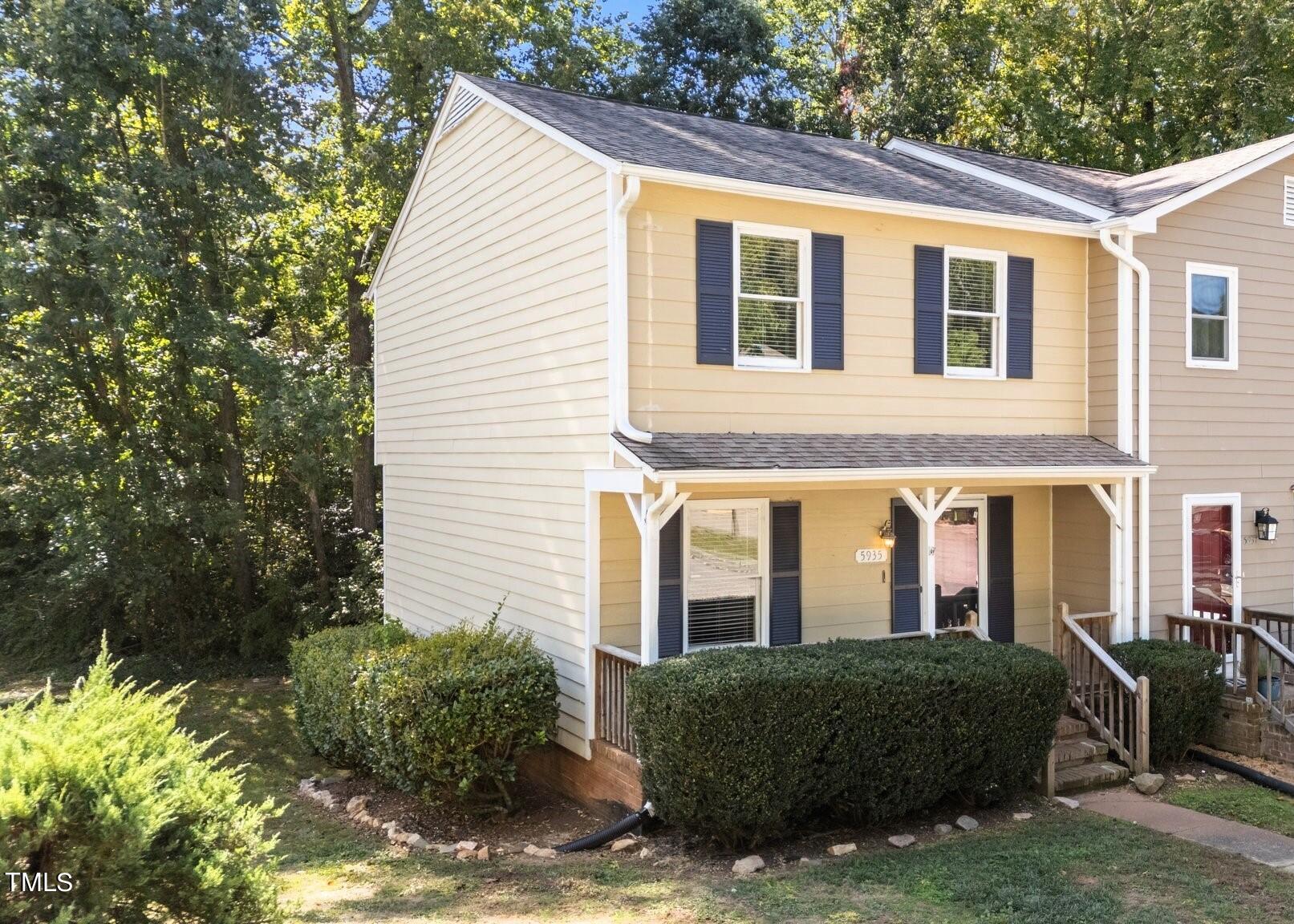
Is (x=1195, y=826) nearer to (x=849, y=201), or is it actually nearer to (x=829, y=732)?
(x=829, y=732)

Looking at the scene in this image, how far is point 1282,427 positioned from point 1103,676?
4.72 m

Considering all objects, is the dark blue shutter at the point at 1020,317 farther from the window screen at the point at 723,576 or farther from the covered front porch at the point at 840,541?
the window screen at the point at 723,576

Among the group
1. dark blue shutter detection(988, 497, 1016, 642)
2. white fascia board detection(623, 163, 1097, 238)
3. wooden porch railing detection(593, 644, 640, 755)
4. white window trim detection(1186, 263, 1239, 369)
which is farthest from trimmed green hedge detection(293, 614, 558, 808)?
white window trim detection(1186, 263, 1239, 369)

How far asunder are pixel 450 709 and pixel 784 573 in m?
3.62

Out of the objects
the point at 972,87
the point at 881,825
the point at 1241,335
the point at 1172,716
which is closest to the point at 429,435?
the point at 881,825

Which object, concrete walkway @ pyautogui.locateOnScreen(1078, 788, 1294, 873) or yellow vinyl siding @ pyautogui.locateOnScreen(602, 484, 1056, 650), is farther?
yellow vinyl siding @ pyautogui.locateOnScreen(602, 484, 1056, 650)

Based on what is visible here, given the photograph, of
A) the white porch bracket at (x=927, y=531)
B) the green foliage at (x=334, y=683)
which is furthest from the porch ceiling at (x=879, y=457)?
the green foliage at (x=334, y=683)

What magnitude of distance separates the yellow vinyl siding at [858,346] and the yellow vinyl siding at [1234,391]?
923 mm

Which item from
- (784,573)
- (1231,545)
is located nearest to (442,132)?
(784,573)

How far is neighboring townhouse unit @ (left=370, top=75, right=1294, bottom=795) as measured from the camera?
9.07 m

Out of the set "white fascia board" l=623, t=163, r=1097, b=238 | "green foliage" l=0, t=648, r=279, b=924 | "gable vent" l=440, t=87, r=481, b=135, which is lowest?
"green foliage" l=0, t=648, r=279, b=924

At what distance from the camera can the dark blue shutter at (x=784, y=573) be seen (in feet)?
32.8

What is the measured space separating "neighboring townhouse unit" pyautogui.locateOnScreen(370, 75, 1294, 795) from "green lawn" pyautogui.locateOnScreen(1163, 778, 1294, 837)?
214 centimetres

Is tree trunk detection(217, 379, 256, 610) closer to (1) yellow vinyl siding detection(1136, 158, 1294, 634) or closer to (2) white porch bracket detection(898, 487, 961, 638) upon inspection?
(2) white porch bracket detection(898, 487, 961, 638)
